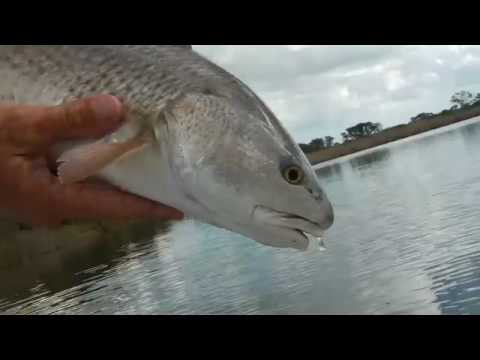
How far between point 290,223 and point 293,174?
213 mm

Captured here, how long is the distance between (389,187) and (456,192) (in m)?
10.8

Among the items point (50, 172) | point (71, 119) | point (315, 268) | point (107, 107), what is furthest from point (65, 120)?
point (315, 268)

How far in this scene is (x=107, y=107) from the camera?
237cm

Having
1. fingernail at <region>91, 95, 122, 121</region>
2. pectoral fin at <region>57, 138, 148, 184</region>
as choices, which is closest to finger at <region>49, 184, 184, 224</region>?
pectoral fin at <region>57, 138, 148, 184</region>

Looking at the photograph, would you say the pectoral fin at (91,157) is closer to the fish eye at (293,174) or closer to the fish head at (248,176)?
the fish head at (248,176)

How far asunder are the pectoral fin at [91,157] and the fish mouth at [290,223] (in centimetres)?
58

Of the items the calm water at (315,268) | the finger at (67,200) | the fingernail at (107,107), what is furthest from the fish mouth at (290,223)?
the calm water at (315,268)

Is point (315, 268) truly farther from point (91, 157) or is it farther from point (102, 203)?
point (91, 157)

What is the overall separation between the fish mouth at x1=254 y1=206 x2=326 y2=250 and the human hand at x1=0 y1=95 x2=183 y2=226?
1.67 feet

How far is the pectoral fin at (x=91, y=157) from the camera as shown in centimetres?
237

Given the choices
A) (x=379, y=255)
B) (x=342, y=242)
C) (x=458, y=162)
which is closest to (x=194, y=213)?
(x=379, y=255)

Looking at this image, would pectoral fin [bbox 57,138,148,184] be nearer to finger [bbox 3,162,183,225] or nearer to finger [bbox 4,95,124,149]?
finger [bbox 4,95,124,149]

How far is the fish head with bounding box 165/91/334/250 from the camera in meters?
2.44
